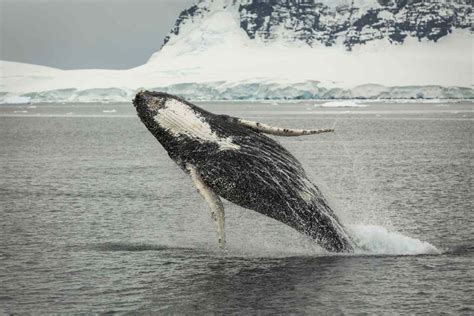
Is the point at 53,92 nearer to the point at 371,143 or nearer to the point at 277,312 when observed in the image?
the point at 371,143

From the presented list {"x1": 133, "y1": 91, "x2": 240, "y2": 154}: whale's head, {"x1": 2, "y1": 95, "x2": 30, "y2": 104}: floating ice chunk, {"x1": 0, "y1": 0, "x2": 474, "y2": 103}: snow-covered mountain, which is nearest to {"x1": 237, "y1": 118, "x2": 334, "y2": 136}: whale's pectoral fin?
{"x1": 133, "y1": 91, "x2": 240, "y2": 154}: whale's head

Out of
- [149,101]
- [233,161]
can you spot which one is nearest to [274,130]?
[233,161]

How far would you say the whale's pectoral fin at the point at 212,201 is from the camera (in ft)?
35.7

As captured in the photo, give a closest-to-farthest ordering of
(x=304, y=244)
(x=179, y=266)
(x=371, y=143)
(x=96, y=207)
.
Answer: (x=179, y=266)
(x=304, y=244)
(x=96, y=207)
(x=371, y=143)

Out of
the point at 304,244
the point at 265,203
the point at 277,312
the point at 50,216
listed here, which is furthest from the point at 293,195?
the point at 50,216

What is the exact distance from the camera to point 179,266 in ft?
41.0

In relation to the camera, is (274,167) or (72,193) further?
(72,193)

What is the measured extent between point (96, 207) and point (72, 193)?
3.41 m

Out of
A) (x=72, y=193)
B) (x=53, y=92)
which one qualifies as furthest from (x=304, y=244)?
(x=53, y=92)

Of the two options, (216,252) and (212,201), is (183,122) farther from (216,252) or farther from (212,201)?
(216,252)

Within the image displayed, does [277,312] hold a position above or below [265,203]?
below

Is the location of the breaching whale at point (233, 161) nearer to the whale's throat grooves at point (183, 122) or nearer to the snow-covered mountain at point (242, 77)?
the whale's throat grooves at point (183, 122)

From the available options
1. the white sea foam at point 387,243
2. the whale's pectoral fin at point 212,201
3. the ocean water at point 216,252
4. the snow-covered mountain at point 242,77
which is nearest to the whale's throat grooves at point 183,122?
the whale's pectoral fin at point 212,201

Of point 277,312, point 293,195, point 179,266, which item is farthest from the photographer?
point 179,266
